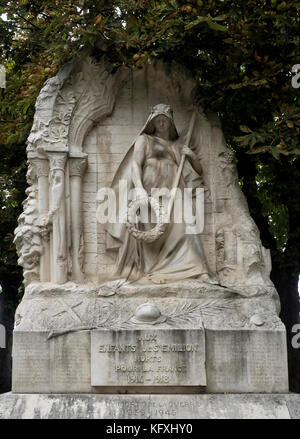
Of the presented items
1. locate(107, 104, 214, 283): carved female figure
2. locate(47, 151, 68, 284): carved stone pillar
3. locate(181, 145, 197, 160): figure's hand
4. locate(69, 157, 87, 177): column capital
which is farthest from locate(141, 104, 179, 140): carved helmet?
locate(47, 151, 68, 284): carved stone pillar

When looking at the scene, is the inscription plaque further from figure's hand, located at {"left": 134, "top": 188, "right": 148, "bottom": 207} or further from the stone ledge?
figure's hand, located at {"left": 134, "top": 188, "right": 148, "bottom": 207}

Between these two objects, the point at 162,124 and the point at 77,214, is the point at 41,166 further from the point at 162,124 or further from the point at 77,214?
the point at 162,124

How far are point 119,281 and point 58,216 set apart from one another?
1281 mm

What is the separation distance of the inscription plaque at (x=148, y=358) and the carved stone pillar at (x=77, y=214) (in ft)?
4.26

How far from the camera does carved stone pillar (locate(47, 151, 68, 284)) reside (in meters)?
10.4

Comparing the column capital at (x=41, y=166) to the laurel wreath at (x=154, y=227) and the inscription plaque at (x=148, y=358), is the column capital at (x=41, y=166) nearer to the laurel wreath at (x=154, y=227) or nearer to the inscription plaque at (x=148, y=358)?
the laurel wreath at (x=154, y=227)

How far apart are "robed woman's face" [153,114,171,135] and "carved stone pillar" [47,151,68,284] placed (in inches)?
56.7

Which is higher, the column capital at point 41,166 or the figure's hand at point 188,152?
the figure's hand at point 188,152

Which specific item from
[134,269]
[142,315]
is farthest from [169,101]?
[142,315]

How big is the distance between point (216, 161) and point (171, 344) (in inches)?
119

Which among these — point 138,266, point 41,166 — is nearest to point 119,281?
point 138,266

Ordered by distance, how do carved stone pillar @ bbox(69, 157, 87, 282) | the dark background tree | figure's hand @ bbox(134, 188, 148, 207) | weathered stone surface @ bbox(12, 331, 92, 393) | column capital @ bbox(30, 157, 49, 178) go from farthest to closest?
the dark background tree
column capital @ bbox(30, 157, 49, 178)
carved stone pillar @ bbox(69, 157, 87, 282)
figure's hand @ bbox(134, 188, 148, 207)
weathered stone surface @ bbox(12, 331, 92, 393)

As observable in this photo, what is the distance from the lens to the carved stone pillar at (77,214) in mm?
10633

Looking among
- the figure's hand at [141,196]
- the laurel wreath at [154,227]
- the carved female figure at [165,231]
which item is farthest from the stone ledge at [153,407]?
the figure's hand at [141,196]
